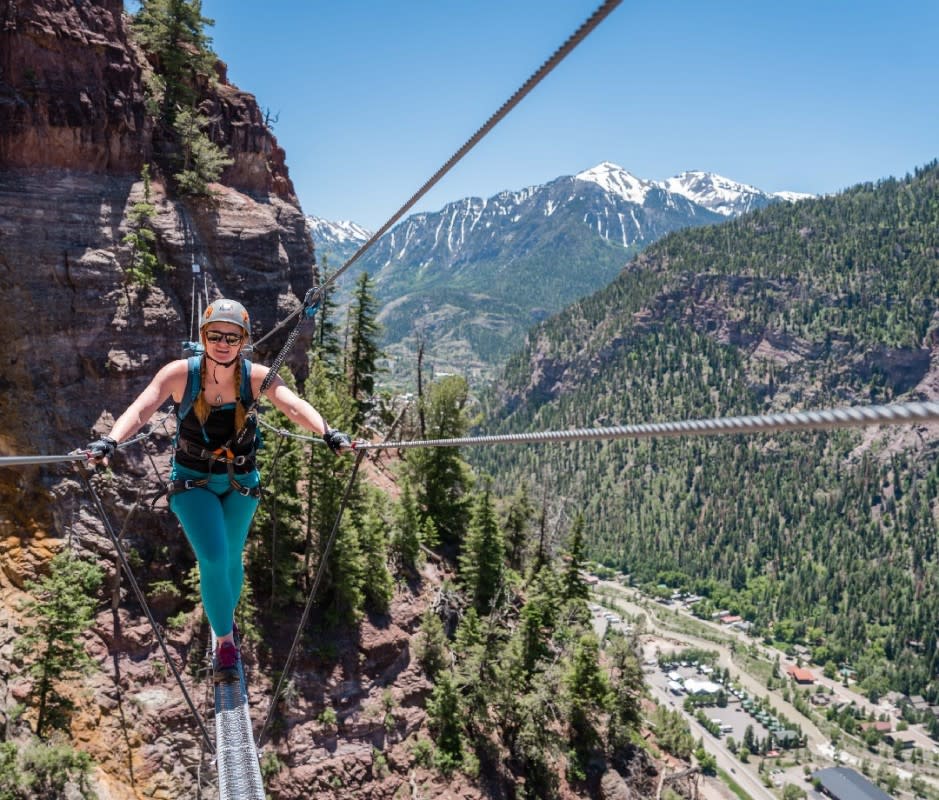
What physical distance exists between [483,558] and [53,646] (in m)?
18.8

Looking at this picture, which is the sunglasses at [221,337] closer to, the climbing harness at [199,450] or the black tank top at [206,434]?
the climbing harness at [199,450]

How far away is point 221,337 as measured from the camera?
225 inches

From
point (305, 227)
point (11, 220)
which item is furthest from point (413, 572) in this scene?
point (11, 220)

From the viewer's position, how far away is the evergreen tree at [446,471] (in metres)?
34.4

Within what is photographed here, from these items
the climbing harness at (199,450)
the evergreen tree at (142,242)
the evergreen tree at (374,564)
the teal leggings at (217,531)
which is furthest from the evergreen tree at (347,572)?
the climbing harness at (199,450)

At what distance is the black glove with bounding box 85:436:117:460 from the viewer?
487cm

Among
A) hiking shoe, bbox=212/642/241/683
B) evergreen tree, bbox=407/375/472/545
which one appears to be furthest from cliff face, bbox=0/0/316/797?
evergreen tree, bbox=407/375/472/545

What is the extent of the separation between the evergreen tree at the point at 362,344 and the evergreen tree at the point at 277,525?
612 inches

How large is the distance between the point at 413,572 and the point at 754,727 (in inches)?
3789

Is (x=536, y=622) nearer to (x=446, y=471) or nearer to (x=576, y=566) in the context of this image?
(x=576, y=566)

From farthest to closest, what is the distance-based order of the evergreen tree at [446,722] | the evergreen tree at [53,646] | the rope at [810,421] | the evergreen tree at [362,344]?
the evergreen tree at [362,344] < the evergreen tree at [446,722] < the evergreen tree at [53,646] < the rope at [810,421]

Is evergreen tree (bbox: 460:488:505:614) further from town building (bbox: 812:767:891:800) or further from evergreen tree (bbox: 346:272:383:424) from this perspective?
town building (bbox: 812:767:891:800)

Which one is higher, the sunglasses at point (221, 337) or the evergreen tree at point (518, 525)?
the sunglasses at point (221, 337)

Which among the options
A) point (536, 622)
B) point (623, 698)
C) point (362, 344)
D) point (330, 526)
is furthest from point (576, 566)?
point (362, 344)
